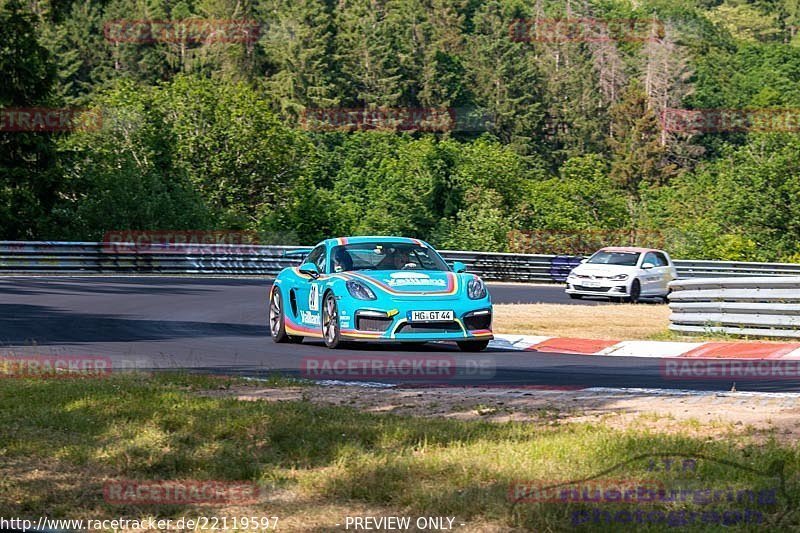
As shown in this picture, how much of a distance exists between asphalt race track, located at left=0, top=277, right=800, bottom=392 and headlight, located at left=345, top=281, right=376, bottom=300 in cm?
68

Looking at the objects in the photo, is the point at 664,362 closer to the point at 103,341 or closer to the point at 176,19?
the point at 103,341

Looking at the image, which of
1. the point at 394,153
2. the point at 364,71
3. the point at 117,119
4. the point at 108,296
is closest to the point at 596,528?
the point at 108,296

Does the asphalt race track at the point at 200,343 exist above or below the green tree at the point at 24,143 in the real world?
below

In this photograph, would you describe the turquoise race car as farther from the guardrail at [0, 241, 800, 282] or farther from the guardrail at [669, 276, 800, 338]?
the guardrail at [0, 241, 800, 282]

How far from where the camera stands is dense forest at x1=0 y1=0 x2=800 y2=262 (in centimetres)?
4850

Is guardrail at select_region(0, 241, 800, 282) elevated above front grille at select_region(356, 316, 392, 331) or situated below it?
below

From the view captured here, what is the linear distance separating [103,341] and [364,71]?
9248cm

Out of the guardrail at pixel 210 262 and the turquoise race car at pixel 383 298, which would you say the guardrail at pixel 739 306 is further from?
the guardrail at pixel 210 262

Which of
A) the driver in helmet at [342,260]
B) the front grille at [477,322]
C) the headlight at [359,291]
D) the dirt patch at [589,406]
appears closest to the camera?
the dirt patch at [589,406]

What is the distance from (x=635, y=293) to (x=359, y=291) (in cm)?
1640

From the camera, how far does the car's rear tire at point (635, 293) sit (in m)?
30.7

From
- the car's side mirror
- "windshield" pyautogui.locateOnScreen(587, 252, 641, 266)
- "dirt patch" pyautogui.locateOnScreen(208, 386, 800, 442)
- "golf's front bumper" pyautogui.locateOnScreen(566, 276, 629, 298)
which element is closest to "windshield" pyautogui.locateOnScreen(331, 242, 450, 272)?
the car's side mirror

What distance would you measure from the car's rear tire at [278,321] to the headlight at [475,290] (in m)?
2.68

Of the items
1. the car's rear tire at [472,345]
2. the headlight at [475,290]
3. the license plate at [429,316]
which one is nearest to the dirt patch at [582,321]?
the car's rear tire at [472,345]
